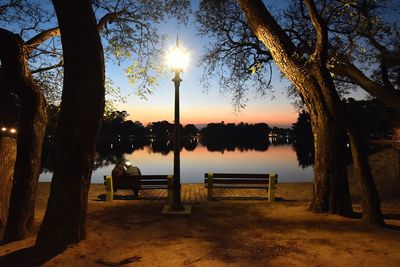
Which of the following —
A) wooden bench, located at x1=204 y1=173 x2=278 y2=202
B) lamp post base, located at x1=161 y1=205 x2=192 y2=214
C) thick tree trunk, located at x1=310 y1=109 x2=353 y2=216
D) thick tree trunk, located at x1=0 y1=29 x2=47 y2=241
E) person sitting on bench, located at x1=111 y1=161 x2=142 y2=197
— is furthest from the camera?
person sitting on bench, located at x1=111 y1=161 x2=142 y2=197

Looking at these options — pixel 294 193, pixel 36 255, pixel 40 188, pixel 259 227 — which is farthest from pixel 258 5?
pixel 40 188

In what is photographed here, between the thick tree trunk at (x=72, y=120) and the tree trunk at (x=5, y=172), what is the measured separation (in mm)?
1564

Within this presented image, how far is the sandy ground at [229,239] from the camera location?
6891 mm

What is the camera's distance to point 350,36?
42.0 ft

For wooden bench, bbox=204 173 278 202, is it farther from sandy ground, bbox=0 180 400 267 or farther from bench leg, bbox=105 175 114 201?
bench leg, bbox=105 175 114 201

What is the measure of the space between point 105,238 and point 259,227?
147 inches

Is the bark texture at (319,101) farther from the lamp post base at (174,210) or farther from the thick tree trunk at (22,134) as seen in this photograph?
the thick tree trunk at (22,134)

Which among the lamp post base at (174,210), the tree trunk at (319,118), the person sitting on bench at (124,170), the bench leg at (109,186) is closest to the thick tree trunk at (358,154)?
the tree trunk at (319,118)

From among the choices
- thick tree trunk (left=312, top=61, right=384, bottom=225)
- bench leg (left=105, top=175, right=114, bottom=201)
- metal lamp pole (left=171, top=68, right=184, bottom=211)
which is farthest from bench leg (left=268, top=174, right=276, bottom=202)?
bench leg (left=105, top=175, right=114, bottom=201)

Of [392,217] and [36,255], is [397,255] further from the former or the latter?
[36,255]

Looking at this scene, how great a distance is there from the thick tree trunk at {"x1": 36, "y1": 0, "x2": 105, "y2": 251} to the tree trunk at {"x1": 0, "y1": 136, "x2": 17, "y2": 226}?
156 cm

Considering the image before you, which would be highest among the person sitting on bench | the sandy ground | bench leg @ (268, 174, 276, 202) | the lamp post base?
the person sitting on bench

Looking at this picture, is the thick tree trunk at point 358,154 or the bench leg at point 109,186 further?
the bench leg at point 109,186

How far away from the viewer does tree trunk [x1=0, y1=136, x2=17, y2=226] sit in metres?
8.33
